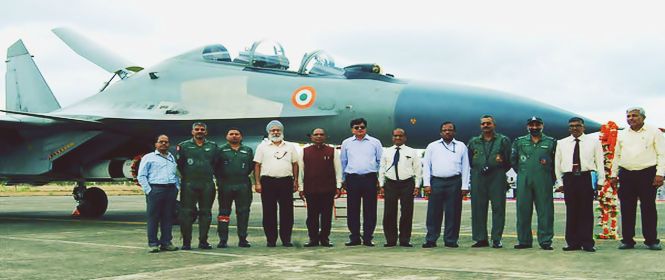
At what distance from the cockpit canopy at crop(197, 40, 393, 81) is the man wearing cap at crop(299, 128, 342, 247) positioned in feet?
7.46

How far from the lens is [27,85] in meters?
16.5

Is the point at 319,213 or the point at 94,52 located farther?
the point at 94,52

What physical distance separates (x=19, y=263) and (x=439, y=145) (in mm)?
4577

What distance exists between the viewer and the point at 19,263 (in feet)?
21.4

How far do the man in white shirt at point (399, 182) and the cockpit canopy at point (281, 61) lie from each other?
2.20 m

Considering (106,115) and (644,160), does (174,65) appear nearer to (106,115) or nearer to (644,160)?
(106,115)

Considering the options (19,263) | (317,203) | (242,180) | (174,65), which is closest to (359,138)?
(317,203)

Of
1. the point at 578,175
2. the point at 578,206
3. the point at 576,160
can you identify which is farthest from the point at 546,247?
the point at 576,160

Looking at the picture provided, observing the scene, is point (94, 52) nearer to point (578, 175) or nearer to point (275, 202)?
point (275, 202)

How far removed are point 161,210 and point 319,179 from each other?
1841 mm

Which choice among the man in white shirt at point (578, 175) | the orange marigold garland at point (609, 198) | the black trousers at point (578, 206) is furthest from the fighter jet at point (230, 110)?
the black trousers at point (578, 206)

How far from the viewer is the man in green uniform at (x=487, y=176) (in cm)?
779

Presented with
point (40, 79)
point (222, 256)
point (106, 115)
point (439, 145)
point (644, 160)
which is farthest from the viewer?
point (40, 79)

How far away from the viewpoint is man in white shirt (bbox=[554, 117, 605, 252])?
739 cm
